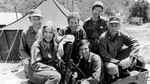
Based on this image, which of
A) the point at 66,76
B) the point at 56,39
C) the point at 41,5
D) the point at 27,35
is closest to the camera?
the point at 66,76

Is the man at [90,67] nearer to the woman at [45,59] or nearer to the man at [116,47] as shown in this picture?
the man at [116,47]

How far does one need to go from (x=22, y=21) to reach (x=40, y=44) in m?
4.37

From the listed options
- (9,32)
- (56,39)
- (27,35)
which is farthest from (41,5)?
(56,39)

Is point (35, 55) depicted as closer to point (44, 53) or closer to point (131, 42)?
point (44, 53)

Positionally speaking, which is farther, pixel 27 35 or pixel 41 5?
pixel 41 5

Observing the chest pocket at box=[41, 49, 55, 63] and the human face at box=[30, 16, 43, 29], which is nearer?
the chest pocket at box=[41, 49, 55, 63]

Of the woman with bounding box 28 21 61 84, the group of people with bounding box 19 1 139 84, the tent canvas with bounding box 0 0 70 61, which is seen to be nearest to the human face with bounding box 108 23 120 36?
the group of people with bounding box 19 1 139 84

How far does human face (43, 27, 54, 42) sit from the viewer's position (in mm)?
2294

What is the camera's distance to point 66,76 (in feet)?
7.39

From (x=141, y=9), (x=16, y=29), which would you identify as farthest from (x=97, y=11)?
(x=141, y=9)

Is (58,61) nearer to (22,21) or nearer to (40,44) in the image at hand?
(40,44)

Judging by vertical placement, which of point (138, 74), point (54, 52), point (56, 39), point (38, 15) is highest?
point (38, 15)

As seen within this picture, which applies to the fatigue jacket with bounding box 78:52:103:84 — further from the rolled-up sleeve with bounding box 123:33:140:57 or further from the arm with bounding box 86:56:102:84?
the rolled-up sleeve with bounding box 123:33:140:57

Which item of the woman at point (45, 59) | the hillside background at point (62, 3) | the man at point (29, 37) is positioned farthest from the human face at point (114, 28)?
the hillside background at point (62, 3)
